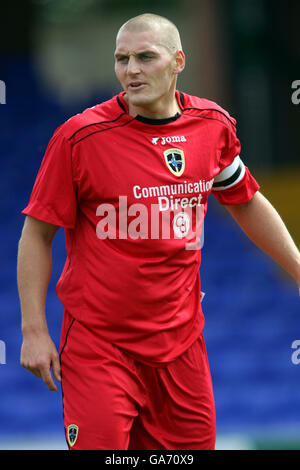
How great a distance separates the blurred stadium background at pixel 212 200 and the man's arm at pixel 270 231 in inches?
99.3

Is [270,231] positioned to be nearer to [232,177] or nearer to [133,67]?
[232,177]

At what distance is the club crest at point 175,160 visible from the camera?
274 centimetres

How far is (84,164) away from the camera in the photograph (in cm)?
262

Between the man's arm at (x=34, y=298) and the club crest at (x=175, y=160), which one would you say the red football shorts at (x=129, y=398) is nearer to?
the man's arm at (x=34, y=298)

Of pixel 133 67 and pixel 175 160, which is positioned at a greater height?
pixel 133 67

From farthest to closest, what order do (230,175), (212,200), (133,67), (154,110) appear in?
(212,200)
(230,175)
(154,110)
(133,67)

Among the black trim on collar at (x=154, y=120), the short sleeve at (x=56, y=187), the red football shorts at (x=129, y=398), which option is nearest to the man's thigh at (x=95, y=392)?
the red football shorts at (x=129, y=398)

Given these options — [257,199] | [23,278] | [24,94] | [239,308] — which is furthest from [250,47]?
[23,278]

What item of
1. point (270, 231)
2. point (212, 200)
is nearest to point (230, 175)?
point (270, 231)

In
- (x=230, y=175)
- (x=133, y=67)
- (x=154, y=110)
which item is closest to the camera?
(x=133, y=67)

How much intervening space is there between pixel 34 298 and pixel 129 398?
445 millimetres

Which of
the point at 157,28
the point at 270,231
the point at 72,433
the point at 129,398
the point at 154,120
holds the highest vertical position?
the point at 157,28

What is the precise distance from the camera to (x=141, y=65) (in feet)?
8.66

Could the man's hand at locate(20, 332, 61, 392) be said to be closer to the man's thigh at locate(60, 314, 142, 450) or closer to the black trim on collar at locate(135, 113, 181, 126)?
the man's thigh at locate(60, 314, 142, 450)
